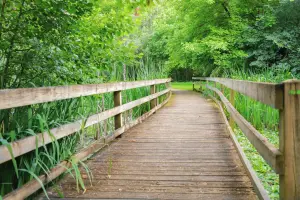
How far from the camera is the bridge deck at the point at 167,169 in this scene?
313 centimetres

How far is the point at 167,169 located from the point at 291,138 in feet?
7.21

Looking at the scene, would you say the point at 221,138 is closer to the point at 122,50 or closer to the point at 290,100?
the point at 122,50

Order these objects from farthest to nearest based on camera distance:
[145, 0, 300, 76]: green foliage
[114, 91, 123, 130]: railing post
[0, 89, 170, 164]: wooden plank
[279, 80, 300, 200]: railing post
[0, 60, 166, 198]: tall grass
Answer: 1. [145, 0, 300, 76]: green foliage
2. [114, 91, 123, 130]: railing post
3. [0, 60, 166, 198]: tall grass
4. [0, 89, 170, 164]: wooden plank
5. [279, 80, 300, 200]: railing post

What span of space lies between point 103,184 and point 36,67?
A: 1.44m

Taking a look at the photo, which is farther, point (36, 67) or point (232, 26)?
point (232, 26)

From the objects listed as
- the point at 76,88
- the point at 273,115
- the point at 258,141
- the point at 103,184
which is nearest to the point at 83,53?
the point at 76,88

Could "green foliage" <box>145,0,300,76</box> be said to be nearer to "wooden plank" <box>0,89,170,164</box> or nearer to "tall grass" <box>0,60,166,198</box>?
"tall grass" <box>0,60,166,198</box>

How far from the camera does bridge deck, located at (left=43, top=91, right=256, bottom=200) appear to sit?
10.3 ft

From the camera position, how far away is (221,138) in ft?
18.9

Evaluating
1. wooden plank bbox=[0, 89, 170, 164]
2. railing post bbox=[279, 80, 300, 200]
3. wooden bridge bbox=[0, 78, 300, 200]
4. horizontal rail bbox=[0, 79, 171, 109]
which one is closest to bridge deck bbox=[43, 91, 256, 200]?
wooden bridge bbox=[0, 78, 300, 200]

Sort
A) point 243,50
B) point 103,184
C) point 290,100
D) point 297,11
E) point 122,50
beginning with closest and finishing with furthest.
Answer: point 290,100
point 103,184
point 122,50
point 297,11
point 243,50

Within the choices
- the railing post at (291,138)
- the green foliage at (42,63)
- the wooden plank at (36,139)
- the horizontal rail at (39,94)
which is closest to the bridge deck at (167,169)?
the green foliage at (42,63)

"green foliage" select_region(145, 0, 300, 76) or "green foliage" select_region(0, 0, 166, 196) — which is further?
"green foliage" select_region(145, 0, 300, 76)

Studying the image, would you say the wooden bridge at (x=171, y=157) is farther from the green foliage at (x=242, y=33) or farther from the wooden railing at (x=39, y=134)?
the green foliage at (x=242, y=33)
